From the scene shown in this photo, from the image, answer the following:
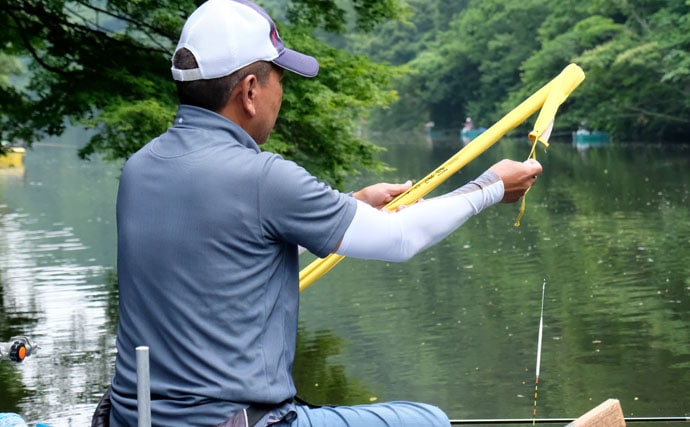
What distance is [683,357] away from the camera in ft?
34.9

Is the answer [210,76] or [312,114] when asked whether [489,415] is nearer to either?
[312,114]

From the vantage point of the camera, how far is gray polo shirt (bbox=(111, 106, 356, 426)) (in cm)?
245

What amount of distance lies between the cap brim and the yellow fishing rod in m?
0.38

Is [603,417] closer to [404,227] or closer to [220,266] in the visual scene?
[404,227]

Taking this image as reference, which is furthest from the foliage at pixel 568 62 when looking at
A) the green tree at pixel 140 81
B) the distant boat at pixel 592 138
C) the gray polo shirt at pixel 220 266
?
the gray polo shirt at pixel 220 266

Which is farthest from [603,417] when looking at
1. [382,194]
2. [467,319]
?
[467,319]

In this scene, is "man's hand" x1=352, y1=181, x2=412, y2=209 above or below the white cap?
below

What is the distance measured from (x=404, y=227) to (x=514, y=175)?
0.36 meters

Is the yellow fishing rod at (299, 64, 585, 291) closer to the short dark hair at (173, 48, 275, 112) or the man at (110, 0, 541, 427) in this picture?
the man at (110, 0, 541, 427)

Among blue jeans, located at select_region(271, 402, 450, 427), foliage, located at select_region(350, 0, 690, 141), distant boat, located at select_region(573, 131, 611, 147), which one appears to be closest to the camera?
blue jeans, located at select_region(271, 402, 450, 427)

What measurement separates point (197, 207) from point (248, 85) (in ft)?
0.92

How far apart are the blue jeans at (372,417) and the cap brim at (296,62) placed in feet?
2.24

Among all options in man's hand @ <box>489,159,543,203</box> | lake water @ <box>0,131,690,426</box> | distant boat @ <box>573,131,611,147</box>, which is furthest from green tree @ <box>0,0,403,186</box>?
distant boat @ <box>573,131,611,147</box>

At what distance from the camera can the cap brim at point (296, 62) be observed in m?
2.61
